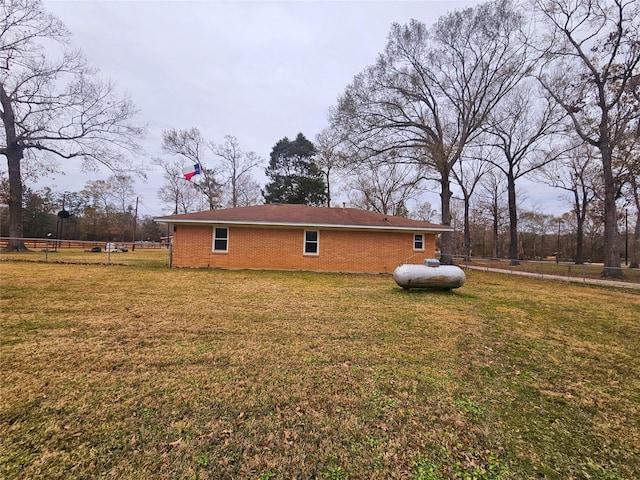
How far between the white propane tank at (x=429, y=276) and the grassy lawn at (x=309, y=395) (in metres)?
2.62

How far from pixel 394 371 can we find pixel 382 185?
99.6 feet

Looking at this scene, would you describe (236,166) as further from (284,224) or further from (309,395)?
(309,395)

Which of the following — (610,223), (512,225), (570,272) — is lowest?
(570,272)

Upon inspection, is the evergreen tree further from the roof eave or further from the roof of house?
the roof eave

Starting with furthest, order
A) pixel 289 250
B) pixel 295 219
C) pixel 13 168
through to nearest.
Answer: pixel 13 168
pixel 295 219
pixel 289 250

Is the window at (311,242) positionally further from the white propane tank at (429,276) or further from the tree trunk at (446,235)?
the tree trunk at (446,235)

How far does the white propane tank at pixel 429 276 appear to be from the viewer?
8.10m

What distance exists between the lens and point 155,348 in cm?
375

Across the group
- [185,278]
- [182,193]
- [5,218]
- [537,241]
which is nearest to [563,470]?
[185,278]

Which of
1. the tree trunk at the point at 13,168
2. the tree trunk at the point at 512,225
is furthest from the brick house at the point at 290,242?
the tree trunk at the point at 13,168

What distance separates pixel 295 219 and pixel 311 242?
53.4 inches

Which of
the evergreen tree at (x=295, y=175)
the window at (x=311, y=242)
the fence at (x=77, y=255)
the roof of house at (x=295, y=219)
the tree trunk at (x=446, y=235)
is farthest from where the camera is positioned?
the evergreen tree at (x=295, y=175)

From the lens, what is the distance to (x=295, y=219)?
1364cm

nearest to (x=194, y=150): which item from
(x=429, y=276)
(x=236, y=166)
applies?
(x=236, y=166)
